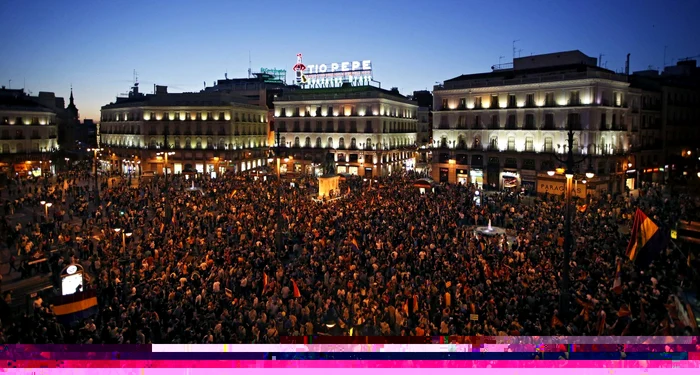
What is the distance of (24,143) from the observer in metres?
63.7

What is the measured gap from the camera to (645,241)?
48.4ft

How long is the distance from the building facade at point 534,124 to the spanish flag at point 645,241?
26512 mm

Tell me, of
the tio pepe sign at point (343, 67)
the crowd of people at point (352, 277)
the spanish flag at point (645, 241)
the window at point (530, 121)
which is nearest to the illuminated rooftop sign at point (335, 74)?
the tio pepe sign at point (343, 67)

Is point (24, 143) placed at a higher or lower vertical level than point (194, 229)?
higher

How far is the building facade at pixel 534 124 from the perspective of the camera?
4297cm

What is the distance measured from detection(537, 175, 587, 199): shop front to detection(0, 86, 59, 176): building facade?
61020mm

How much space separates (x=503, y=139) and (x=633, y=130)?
12137 mm

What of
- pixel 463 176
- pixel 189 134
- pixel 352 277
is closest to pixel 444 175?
pixel 463 176

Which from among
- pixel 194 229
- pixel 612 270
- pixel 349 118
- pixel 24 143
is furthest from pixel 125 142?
pixel 612 270

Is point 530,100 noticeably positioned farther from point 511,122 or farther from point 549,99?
point 511,122

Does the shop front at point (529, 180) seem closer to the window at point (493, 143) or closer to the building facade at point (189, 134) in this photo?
the window at point (493, 143)

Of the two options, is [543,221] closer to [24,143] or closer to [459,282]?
[459,282]

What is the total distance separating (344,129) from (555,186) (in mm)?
29540

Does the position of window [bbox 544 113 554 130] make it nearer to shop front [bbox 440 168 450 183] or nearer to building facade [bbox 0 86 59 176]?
shop front [bbox 440 168 450 183]
